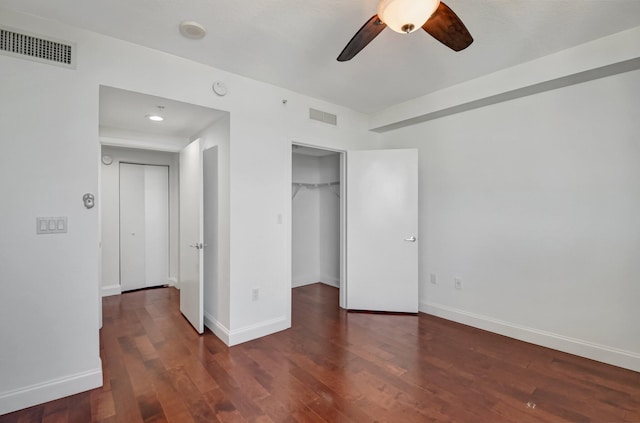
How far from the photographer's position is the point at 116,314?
3.56m

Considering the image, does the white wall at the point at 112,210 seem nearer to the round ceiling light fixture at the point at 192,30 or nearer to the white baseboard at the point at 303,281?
the white baseboard at the point at 303,281

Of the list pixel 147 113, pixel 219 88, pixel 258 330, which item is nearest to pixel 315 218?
pixel 258 330

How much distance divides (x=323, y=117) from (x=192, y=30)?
1724 mm

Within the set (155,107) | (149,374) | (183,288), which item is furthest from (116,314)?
(155,107)

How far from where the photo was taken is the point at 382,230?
12.2 ft

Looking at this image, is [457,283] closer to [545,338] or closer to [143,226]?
[545,338]

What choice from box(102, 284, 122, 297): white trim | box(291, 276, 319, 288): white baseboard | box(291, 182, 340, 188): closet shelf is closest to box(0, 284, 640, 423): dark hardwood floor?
box(102, 284, 122, 297): white trim

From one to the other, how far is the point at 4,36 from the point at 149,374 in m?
2.52

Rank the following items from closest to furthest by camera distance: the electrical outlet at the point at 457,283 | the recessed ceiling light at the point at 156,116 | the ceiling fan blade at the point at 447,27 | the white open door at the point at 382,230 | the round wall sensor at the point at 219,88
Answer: the ceiling fan blade at the point at 447,27
the round wall sensor at the point at 219,88
the recessed ceiling light at the point at 156,116
the electrical outlet at the point at 457,283
the white open door at the point at 382,230

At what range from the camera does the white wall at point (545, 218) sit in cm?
242

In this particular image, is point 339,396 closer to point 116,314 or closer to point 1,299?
point 1,299

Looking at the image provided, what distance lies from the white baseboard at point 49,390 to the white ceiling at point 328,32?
2464 millimetres

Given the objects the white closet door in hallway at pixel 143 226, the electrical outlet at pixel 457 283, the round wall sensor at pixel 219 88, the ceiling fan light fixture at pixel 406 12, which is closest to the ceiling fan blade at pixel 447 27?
the ceiling fan light fixture at pixel 406 12

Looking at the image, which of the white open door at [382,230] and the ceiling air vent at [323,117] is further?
→ the white open door at [382,230]
